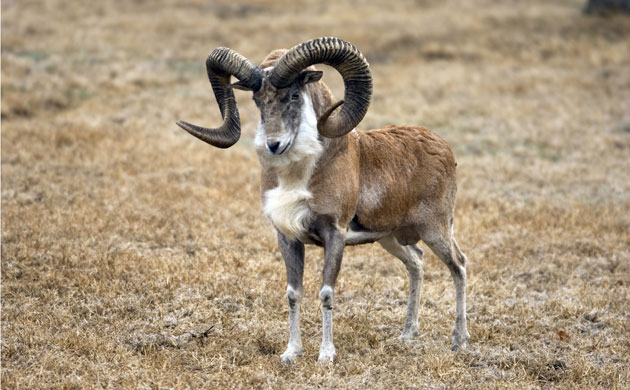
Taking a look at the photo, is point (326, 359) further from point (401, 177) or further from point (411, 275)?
point (401, 177)

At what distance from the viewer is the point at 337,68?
23.6ft

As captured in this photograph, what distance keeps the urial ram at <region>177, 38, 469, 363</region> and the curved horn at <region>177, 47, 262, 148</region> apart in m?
0.01

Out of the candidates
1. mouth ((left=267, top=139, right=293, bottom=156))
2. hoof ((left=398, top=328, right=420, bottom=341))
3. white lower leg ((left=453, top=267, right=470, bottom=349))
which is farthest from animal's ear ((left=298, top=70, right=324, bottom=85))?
hoof ((left=398, top=328, right=420, bottom=341))

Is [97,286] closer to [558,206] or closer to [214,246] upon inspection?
[214,246]

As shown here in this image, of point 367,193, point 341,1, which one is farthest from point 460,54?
point 367,193

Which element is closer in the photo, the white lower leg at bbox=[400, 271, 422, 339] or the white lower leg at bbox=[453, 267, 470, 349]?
the white lower leg at bbox=[453, 267, 470, 349]

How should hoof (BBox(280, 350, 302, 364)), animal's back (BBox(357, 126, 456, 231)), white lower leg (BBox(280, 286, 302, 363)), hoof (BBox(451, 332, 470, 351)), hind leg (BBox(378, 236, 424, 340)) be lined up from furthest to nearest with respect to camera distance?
hind leg (BBox(378, 236, 424, 340))
hoof (BBox(451, 332, 470, 351))
animal's back (BBox(357, 126, 456, 231))
white lower leg (BBox(280, 286, 302, 363))
hoof (BBox(280, 350, 302, 364))

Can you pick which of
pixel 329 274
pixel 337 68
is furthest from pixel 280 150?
pixel 329 274

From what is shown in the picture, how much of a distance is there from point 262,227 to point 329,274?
464cm

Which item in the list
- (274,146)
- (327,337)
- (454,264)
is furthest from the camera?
(454,264)

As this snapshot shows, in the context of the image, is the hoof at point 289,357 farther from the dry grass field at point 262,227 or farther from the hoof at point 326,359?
the hoof at point 326,359

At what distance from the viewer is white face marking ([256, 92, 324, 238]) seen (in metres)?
7.16

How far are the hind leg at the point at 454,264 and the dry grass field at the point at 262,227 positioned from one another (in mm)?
251

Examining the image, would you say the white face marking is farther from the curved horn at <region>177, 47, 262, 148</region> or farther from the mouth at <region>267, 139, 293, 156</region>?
the curved horn at <region>177, 47, 262, 148</region>
